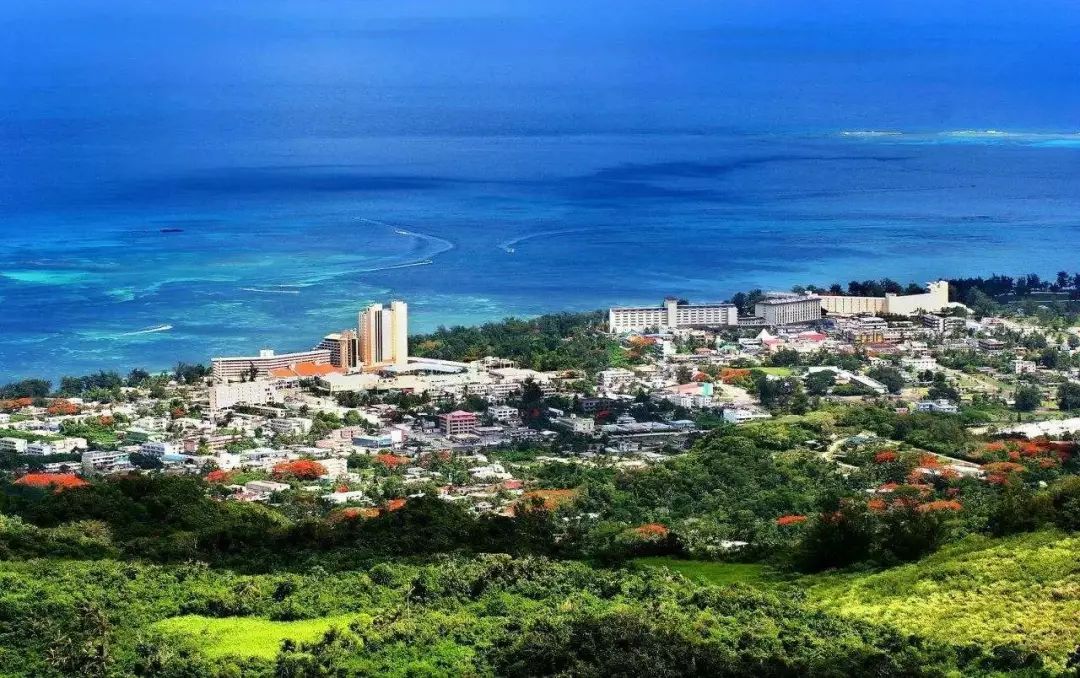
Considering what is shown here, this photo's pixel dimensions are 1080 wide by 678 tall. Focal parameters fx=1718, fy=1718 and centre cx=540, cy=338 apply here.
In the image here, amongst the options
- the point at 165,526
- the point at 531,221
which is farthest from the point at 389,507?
the point at 531,221

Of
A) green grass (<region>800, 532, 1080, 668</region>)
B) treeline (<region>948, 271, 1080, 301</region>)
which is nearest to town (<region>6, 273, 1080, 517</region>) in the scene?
treeline (<region>948, 271, 1080, 301</region>)

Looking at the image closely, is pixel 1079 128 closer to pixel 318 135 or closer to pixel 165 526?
pixel 318 135

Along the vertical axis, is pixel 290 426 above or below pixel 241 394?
below

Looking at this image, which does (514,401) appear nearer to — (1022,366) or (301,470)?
(301,470)

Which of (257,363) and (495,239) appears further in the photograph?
(495,239)

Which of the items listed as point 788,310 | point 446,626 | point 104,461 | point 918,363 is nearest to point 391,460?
point 104,461

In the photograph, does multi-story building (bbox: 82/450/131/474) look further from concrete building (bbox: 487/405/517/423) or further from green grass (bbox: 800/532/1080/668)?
green grass (bbox: 800/532/1080/668)
